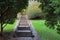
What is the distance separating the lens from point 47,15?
10.5m

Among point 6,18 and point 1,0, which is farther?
point 6,18

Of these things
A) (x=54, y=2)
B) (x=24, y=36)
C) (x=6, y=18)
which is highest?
(x=54, y=2)

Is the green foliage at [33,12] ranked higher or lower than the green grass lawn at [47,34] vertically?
higher

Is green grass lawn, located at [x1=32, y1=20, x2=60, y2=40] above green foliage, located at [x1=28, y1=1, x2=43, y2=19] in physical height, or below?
below

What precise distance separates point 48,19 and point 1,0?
257cm

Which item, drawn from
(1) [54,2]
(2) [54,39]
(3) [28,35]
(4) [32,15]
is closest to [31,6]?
(4) [32,15]

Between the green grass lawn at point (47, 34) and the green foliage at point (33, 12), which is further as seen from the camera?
the green foliage at point (33, 12)

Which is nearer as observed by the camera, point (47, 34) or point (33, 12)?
point (47, 34)

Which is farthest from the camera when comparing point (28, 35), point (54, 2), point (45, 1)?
point (28, 35)

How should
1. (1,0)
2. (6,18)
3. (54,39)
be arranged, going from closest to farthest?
(1,0) → (54,39) → (6,18)

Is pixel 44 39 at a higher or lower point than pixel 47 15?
lower

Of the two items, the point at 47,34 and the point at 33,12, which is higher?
the point at 33,12

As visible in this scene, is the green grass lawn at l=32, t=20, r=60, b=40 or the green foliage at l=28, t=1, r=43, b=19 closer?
the green grass lawn at l=32, t=20, r=60, b=40

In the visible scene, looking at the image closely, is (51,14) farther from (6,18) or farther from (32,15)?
(32,15)
